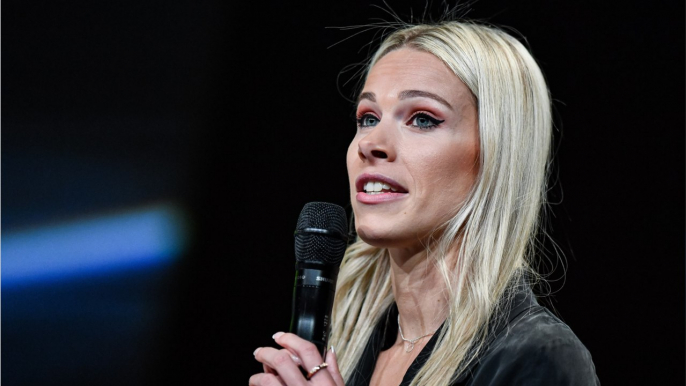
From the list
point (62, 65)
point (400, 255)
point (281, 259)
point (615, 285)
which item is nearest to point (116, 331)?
point (281, 259)

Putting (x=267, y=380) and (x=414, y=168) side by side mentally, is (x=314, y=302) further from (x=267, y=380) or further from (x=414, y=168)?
(x=414, y=168)

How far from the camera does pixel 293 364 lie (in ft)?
4.31

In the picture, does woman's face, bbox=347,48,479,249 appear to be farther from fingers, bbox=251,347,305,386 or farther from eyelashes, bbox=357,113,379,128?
fingers, bbox=251,347,305,386

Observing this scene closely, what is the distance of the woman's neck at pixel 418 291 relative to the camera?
171cm

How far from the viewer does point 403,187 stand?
164 centimetres

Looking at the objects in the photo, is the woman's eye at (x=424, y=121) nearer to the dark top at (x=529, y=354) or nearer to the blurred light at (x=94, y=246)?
the dark top at (x=529, y=354)

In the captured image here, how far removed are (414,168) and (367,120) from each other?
257mm

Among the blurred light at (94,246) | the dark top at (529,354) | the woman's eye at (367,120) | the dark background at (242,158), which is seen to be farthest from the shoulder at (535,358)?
the blurred light at (94,246)

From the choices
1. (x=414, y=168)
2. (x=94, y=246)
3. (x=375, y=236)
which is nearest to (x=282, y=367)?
(x=375, y=236)

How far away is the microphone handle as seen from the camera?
1.37 m

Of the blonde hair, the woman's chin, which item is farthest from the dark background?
the woman's chin

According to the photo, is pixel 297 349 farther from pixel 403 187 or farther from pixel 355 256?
pixel 355 256

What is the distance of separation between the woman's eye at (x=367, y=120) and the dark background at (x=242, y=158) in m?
0.64

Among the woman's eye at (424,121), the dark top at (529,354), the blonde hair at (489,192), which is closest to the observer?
the dark top at (529,354)
